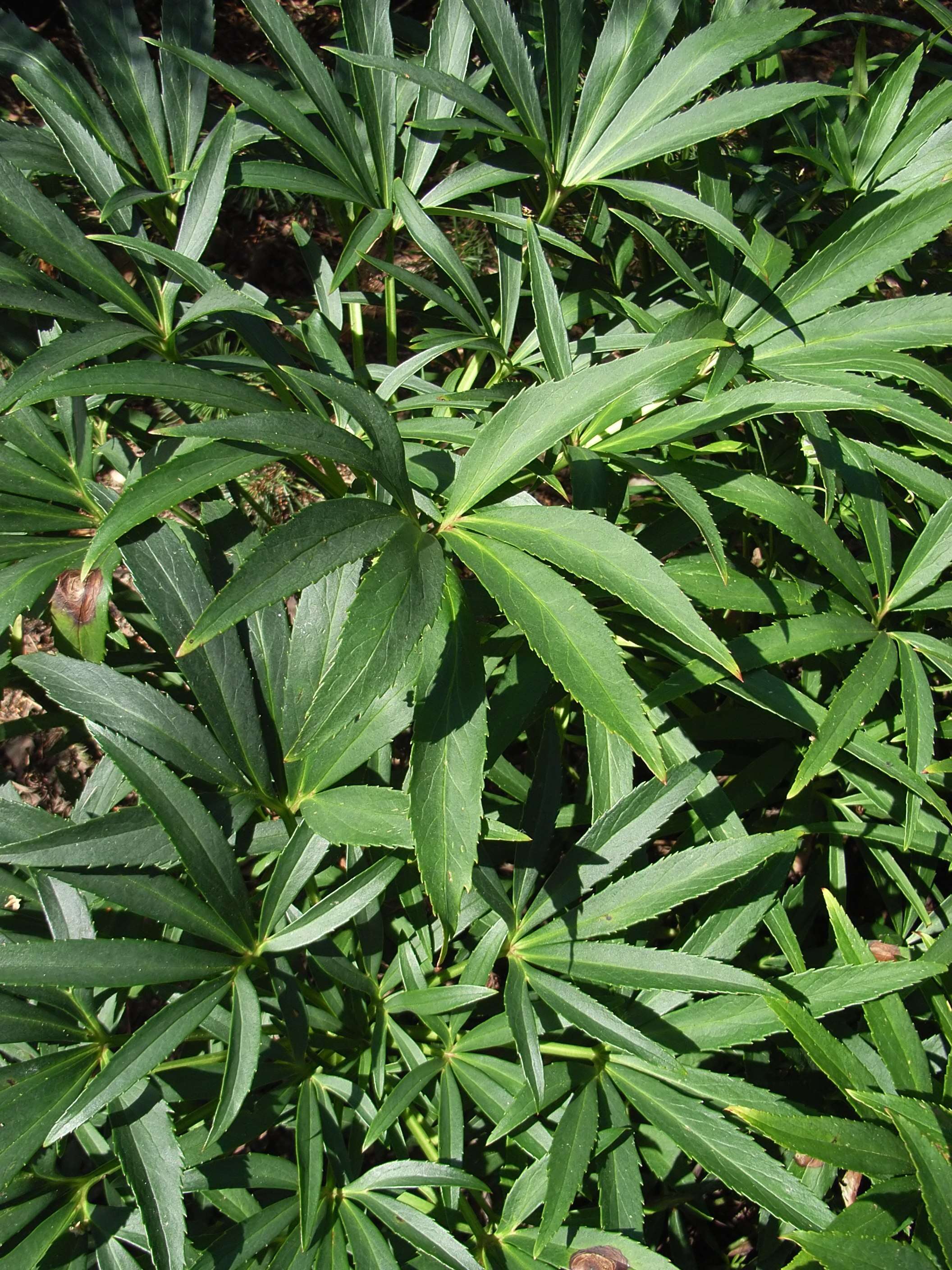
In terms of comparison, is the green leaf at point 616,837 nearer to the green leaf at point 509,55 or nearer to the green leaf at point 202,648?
the green leaf at point 202,648

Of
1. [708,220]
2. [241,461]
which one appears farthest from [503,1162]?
[708,220]

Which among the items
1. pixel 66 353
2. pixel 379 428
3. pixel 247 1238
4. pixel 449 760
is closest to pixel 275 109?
pixel 66 353

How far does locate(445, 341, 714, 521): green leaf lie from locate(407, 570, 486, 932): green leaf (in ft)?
0.30

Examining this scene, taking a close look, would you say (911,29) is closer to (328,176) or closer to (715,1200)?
(328,176)

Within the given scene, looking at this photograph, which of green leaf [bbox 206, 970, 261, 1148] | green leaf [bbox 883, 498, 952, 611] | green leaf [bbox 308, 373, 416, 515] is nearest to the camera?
green leaf [bbox 308, 373, 416, 515]

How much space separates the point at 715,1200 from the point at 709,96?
75.7 inches

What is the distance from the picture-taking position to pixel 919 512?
1.32m

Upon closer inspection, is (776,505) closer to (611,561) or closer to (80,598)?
(611,561)

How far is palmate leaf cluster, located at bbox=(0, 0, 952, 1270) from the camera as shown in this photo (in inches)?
30.8

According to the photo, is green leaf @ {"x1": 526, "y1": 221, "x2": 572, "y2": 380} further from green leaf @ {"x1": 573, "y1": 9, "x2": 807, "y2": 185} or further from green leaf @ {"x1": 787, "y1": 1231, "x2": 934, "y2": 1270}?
green leaf @ {"x1": 787, "y1": 1231, "x2": 934, "y2": 1270}

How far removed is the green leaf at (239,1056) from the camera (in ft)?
2.75

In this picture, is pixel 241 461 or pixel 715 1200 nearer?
pixel 241 461

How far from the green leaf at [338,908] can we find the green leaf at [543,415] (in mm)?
393

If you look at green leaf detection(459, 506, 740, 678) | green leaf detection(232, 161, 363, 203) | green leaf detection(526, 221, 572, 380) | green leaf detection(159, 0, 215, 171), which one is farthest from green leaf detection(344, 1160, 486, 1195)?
green leaf detection(159, 0, 215, 171)
